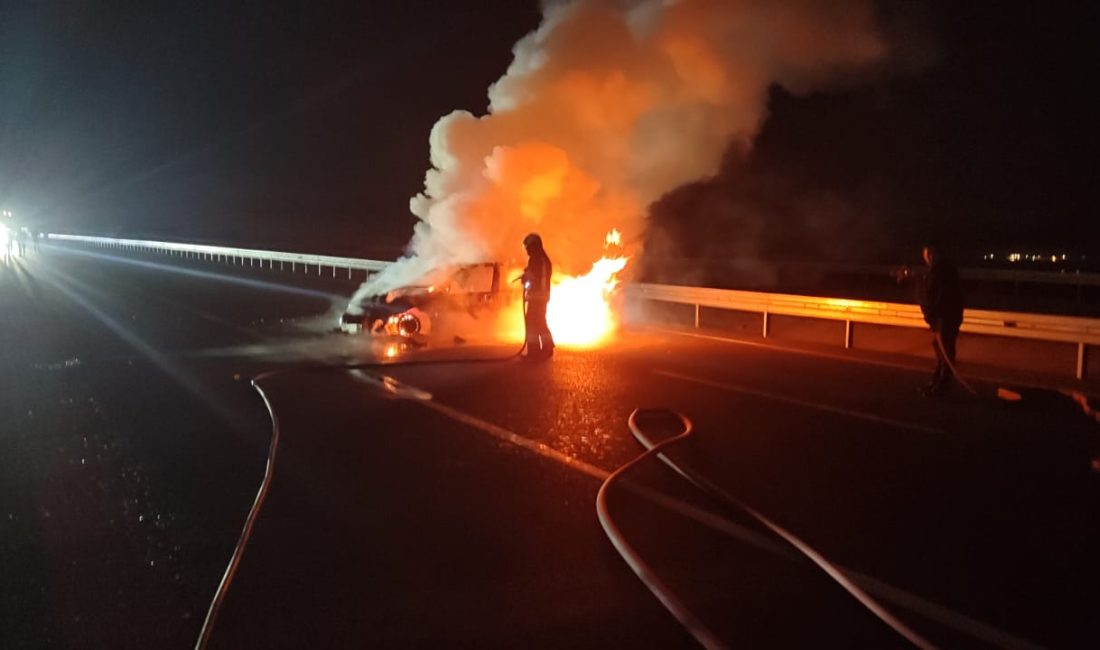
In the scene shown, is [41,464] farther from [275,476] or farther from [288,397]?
[288,397]

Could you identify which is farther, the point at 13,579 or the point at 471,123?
the point at 471,123

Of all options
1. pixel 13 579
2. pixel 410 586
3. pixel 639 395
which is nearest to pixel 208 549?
pixel 13 579

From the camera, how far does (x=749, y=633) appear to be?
4496 mm

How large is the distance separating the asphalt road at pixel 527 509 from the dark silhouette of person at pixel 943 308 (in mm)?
494

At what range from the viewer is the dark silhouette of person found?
1088 centimetres

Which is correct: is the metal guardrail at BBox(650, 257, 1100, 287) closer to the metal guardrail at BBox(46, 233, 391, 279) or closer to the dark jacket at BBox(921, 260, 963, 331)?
the dark jacket at BBox(921, 260, 963, 331)

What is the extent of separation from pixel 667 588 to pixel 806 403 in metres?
5.87

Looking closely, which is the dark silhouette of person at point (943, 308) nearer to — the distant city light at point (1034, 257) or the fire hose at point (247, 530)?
the fire hose at point (247, 530)

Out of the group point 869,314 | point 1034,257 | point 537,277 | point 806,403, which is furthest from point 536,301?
point 1034,257

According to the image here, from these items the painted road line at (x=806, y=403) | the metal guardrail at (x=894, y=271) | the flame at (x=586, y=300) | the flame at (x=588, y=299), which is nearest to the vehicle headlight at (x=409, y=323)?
the flame at (x=588, y=299)

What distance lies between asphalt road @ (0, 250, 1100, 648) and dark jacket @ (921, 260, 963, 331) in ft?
3.11

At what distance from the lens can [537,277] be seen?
13914 mm

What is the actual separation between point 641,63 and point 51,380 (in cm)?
1097

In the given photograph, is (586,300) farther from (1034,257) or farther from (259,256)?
(1034,257)
